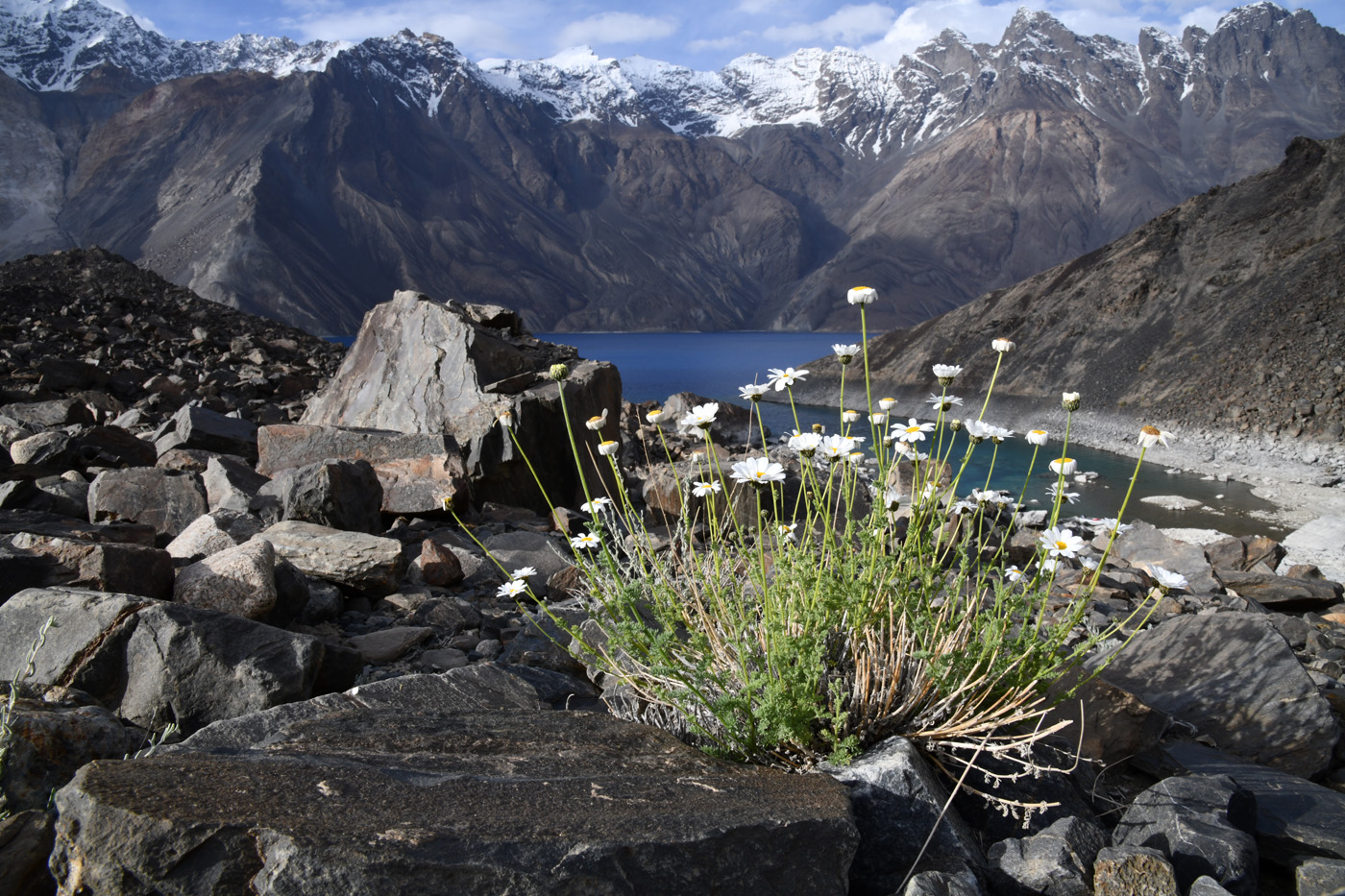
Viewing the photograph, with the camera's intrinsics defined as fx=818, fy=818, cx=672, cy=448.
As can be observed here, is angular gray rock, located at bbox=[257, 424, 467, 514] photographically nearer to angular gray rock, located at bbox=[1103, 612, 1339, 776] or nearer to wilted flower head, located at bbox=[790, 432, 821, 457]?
wilted flower head, located at bbox=[790, 432, 821, 457]

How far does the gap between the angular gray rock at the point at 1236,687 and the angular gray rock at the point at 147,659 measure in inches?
159

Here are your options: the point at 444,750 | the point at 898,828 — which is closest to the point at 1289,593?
the point at 898,828

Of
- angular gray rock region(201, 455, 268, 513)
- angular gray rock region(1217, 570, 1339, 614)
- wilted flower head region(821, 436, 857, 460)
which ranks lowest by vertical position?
angular gray rock region(1217, 570, 1339, 614)

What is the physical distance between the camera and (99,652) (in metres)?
3.08

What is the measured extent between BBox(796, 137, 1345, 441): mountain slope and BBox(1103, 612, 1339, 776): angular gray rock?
24.7 metres

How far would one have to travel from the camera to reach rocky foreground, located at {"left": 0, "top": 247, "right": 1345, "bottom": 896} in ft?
5.67

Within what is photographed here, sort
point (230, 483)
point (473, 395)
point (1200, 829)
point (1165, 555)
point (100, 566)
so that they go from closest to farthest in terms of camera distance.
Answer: point (1200, 829), point (100, 566), point (230, 483), point (473, 395), point (1165, 555)

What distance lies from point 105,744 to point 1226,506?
22834 millimetres

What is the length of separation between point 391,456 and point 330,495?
1.95 m

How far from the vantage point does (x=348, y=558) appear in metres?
5.16

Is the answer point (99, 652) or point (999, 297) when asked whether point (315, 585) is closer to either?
point (99, 652)

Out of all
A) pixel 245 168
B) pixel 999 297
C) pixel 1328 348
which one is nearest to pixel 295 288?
pixel 245 168

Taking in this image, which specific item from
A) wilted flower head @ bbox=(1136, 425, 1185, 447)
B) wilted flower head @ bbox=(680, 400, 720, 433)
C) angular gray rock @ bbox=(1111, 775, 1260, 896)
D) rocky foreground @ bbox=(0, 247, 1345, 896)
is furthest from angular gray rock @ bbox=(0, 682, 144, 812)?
wilted flower head @ bbox=(1136, 425, 1185, 447)

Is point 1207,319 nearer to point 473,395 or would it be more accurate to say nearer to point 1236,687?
point 473,395
